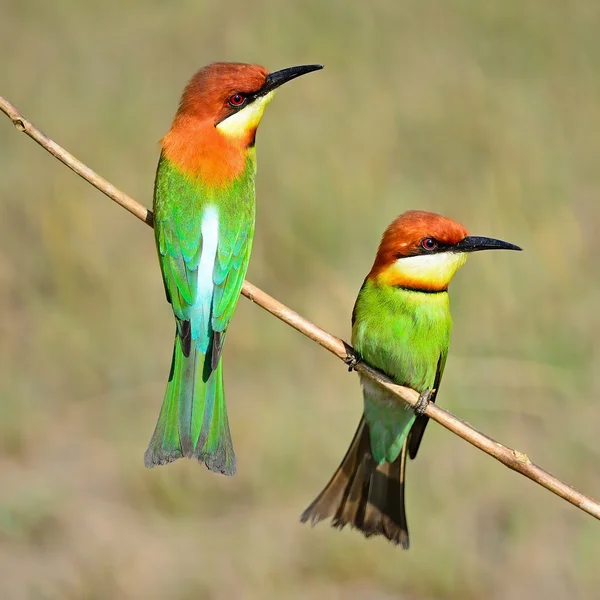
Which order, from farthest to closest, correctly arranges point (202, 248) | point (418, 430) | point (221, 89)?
point (418, 430)
point (221, 89)
point (202, 248)

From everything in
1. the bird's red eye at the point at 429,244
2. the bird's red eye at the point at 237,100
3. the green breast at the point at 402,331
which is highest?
the bird's red eye at the point at 237,100

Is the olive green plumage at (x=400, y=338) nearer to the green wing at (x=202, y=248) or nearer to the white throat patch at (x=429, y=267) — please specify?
the white throat patch at (x=429, y=267)

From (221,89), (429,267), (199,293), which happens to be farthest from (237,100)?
(429,267)

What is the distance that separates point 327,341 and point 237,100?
0.77 meters

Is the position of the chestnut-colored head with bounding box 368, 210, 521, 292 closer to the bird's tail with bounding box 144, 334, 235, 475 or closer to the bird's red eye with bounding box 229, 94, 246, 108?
the bird's red eye with bounding box 229, 94, 246, 108

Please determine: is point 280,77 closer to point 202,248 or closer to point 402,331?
point 202,248

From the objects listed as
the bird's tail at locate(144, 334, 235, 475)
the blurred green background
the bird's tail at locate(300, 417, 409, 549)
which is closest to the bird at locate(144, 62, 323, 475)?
the bird's tail at locate(144, 334, 235, 475)

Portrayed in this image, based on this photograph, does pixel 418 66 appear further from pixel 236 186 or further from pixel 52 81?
pixel 236 186

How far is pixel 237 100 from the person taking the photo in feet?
9.57

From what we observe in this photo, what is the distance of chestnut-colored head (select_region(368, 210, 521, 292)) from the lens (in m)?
2.98

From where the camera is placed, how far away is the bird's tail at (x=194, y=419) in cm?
258

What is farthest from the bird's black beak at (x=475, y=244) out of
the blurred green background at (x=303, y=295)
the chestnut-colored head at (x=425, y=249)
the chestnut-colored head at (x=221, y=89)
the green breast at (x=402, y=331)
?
the blurred green background at (x=303, y=295)

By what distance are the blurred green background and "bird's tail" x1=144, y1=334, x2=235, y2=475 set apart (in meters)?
1.75

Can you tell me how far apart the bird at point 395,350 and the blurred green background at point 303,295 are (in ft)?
3.27
